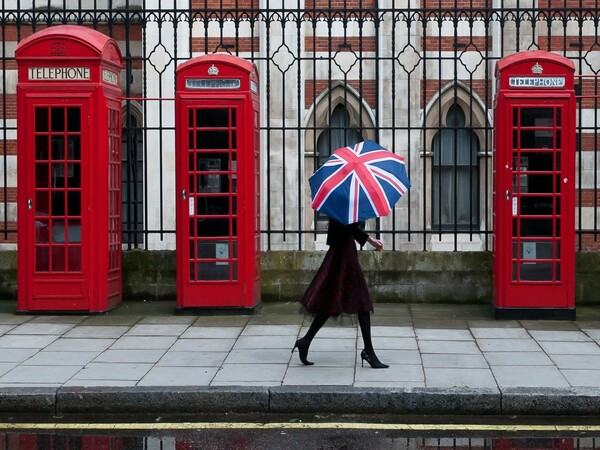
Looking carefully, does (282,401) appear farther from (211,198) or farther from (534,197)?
(534,197)

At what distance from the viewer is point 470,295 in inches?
457

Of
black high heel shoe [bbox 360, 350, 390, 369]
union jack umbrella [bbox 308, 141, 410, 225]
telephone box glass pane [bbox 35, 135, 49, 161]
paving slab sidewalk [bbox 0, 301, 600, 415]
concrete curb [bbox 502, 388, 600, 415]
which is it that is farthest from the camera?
telephone box glass pane [bbox 35, 135, 49, 161]

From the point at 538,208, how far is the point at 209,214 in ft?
11.2

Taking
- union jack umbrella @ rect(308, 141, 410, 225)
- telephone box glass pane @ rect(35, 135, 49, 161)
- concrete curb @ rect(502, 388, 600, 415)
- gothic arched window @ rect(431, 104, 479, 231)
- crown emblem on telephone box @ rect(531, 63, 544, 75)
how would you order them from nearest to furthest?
concrete curb @ rect(502, 388, 600, 415) < union jack umbrella @ rect(308, 141, 410, 225) < crown emblem on telephone box @ rect(531, 63, 544, 75) < telephone box glass pane @ rect(35, 135, 49, 161) < gothic arched window @ rect(431, 104, 479, 231)

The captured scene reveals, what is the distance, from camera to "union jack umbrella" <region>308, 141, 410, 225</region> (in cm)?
789

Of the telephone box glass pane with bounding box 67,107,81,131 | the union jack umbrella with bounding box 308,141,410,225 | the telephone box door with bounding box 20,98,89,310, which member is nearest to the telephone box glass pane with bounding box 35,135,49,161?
the telephone box door with bounding box 20,98,89,310

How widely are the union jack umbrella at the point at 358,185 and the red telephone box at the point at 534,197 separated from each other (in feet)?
9.23

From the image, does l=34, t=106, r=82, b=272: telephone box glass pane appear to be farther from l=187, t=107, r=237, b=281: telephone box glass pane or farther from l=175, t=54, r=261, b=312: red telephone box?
l=187, t=107, r=237, b=281: telephone box glass pane

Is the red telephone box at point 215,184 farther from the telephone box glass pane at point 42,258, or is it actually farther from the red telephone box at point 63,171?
the telephone box glass pane at point 42,258

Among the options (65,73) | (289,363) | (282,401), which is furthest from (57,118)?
(282,401)

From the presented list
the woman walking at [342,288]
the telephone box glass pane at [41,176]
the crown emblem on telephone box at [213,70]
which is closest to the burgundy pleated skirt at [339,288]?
the woman walking at [342,288]

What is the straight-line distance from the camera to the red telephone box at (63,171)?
10766 millimetres

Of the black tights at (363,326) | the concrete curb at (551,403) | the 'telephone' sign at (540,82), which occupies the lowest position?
the concrete curb at (551,403)

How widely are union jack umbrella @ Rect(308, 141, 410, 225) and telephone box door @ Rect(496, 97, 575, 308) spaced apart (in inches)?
111
